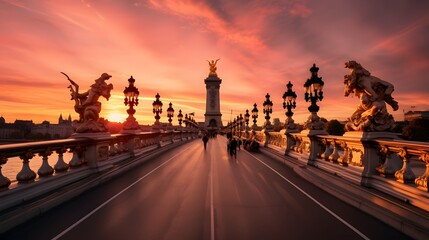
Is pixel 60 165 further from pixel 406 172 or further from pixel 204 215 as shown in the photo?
pixel 406 172

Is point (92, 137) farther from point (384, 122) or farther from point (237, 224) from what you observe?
point (384, 122)

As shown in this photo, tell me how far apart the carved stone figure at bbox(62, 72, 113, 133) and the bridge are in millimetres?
731

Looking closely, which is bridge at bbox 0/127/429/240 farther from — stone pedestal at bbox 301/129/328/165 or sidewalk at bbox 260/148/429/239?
stone pedestal at bbox 301/129/328/165

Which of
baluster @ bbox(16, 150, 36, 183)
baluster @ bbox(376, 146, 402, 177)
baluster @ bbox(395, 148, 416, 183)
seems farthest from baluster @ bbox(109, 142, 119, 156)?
baluster @ bbox(395, 148, 416, 183)

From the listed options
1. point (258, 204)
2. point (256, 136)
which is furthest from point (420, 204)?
point (256, 136)

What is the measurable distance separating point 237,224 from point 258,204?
1.76 metres

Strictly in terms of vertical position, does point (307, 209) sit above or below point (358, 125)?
below

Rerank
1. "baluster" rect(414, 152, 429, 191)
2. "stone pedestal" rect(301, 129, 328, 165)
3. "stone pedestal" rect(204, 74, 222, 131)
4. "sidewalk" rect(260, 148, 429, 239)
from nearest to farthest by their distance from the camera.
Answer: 1. "sidewalk" rect(260, 148, 429, 239)
2. "baluster" rect(414, 152, 429, 191)
3. "stone pedestal" rect(301, 129, 328, 165)
4. "stone pedestal" rect(204, 74, 222, 131)

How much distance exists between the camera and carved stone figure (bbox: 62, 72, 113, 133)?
1105 centimetres

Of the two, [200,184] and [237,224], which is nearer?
[237,224]

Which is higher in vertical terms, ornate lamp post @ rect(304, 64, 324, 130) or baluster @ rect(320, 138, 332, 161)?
ornate lamp post @ rect(304, 64, 324, 130)

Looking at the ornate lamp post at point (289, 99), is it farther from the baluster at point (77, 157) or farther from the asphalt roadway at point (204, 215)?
the baluster at point (77, 157)

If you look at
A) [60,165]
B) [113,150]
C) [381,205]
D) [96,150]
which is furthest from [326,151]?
[113,150]

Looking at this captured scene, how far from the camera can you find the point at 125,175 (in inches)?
474
